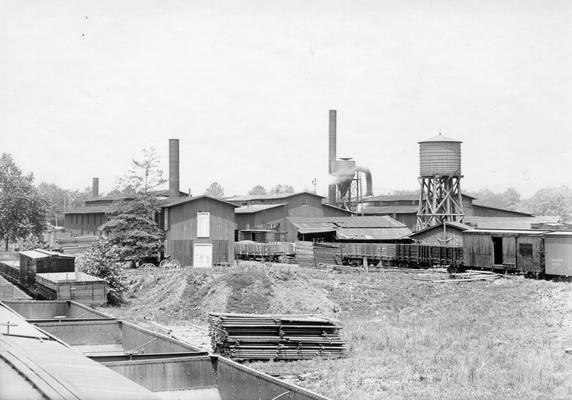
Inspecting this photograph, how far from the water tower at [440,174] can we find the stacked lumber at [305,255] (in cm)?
1391

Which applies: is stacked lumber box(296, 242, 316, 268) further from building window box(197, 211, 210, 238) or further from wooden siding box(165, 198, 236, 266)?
building window box(197, 211, 210, 238)

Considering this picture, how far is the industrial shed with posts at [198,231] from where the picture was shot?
46094 mm

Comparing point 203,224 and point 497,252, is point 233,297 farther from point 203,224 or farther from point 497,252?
point 203,224

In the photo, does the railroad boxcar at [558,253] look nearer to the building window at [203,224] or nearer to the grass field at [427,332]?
the grass field at [427,332]

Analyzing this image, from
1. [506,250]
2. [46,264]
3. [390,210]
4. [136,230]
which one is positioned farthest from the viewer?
[390,210]

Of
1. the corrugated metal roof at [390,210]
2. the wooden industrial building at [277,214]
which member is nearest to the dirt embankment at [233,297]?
the wooden industrial building at [277,214]

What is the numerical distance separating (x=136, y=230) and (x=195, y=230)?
415cm

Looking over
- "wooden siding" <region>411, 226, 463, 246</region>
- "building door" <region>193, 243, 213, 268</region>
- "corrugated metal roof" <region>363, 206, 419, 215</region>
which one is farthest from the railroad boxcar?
"corrugated metal roof" <region>363, 206, 419, 215</region>

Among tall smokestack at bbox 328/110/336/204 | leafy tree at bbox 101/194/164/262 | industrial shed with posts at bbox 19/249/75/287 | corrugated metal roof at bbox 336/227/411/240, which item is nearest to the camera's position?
industrial shed with posts at bbox 19/249/75/287

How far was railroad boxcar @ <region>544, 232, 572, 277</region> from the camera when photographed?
32.7 metres

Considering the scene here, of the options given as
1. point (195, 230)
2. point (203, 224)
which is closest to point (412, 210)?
point (203, 224)

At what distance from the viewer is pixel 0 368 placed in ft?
23.9

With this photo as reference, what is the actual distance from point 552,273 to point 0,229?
4824cm

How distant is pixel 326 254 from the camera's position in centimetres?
4884
